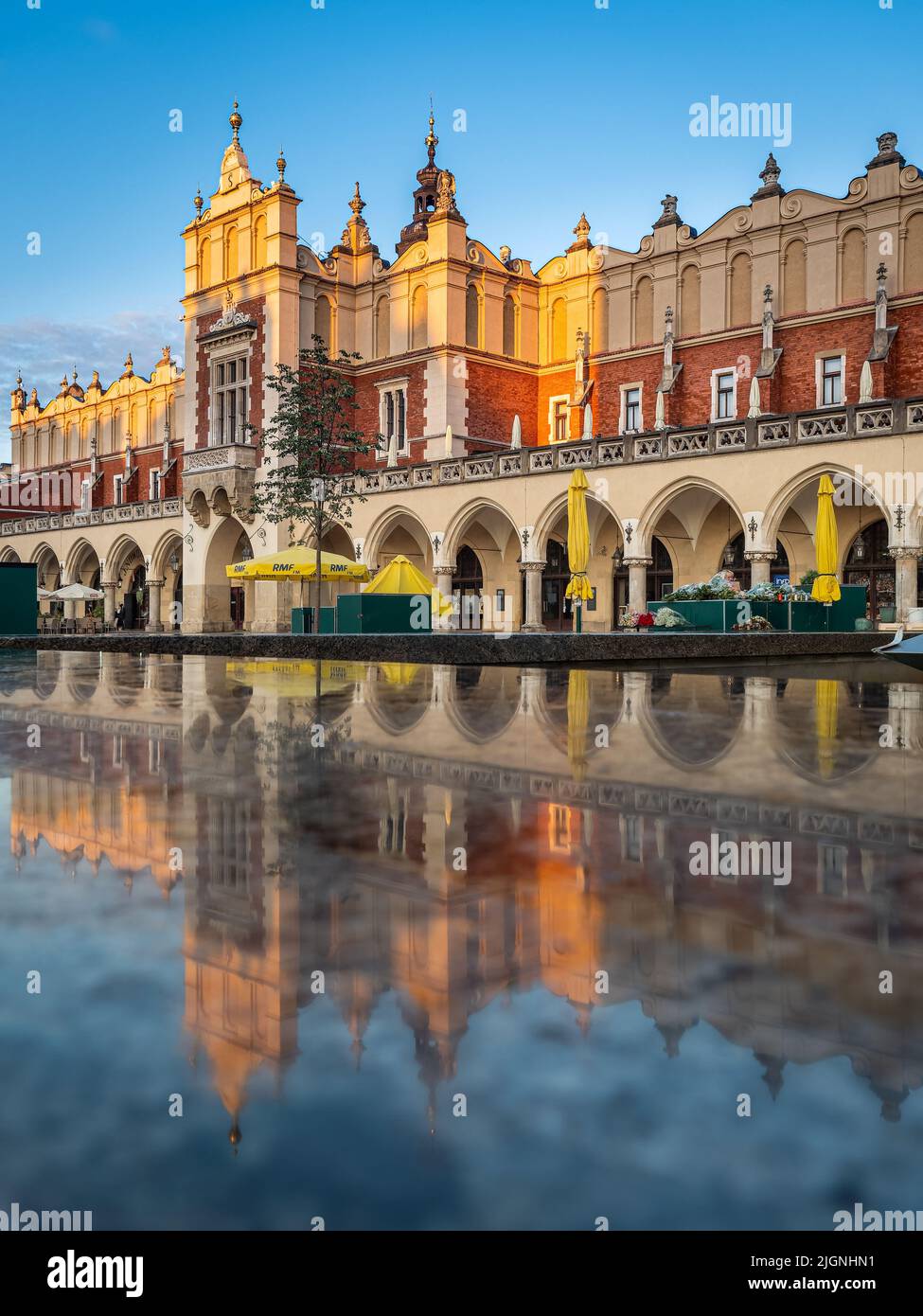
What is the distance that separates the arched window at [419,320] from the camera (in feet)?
119

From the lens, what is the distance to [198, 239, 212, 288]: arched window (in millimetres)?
39219

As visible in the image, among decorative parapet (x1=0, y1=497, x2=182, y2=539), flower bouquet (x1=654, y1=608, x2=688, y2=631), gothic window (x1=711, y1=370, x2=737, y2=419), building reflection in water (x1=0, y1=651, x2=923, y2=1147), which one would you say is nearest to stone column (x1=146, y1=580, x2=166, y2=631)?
decorative parapet (x1=0, y1=497, x2=182, y2=539)

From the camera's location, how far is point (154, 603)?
43531mm

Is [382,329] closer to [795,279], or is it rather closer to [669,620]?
[795,279]

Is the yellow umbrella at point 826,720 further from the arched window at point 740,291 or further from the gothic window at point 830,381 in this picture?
the arched window at point 740,291

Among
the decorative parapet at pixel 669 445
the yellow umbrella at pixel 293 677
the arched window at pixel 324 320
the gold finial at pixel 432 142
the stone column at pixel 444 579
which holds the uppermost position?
the gold finial at pixel 432 142

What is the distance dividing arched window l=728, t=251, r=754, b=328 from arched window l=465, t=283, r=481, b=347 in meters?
8.50

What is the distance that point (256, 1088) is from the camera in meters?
1.50

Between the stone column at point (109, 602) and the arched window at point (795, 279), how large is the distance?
29.4 meters

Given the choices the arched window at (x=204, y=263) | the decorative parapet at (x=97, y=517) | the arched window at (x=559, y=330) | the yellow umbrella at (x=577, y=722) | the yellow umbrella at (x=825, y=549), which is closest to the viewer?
the yellow umbrella at (x=577, y=722)

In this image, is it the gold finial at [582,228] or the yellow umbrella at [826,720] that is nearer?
the yellow umbrella at [826,720]

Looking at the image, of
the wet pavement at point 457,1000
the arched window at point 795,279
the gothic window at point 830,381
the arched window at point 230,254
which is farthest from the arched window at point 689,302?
the wet pavement at point 457,1000

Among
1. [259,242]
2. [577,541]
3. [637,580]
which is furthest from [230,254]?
[577,541]
